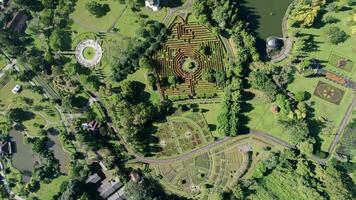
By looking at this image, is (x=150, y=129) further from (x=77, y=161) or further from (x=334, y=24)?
(x=334, y=24)

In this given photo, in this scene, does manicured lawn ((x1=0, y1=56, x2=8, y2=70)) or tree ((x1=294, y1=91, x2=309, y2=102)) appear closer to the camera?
tree ((x1=294, y1=91, x2=309, y2=102))

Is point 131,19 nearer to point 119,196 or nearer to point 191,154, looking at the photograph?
point 191,154

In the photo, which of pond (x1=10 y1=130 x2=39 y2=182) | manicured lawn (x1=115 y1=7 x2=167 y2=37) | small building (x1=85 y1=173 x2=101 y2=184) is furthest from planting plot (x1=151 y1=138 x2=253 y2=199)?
manicured lawn (x1=115 y1=7 x2=167 y2=37)

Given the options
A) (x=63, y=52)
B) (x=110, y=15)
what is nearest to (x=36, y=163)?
(x=63, y=52)

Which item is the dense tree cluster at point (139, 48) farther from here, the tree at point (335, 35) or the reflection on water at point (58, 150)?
the tree at point (335, 35)

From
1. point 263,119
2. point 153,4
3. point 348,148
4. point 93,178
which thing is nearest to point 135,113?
point 93,178

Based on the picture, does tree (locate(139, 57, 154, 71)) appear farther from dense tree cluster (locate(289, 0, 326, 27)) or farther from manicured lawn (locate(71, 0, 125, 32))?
dense tree cluster (locate(289, 0, 326, 27))
